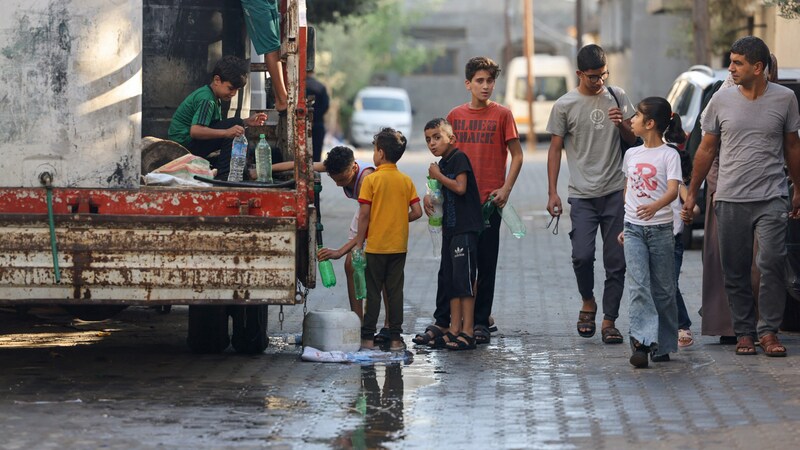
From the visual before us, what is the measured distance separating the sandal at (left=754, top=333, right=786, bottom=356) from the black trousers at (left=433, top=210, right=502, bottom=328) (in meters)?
1.77

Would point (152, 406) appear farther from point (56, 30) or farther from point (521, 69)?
point (521, 69)

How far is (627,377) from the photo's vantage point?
8516 mm

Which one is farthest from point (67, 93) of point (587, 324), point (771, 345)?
point (771, 345)

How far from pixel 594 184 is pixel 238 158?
2.30m

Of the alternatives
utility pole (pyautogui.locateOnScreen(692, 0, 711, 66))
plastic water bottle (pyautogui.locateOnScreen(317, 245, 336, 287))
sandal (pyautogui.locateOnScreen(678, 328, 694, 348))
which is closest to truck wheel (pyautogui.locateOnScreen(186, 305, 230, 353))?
plastic water bottle (pyautogui.locateOnScreen(317, 245, 336, 287))

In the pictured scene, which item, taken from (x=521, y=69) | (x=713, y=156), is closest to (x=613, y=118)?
(x=713, y=156)

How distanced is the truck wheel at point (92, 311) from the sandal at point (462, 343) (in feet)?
6.74

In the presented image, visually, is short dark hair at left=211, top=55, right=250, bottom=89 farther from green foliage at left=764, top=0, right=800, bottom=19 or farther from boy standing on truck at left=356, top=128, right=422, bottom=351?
green foliage at left=764, top=0, right=800, bottom=19

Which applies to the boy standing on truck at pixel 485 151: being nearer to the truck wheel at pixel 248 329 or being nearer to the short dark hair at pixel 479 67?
the short dark hair at pixel 479 67

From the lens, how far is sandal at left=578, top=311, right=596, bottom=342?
9938 millimetres

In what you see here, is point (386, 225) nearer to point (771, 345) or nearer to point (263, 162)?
point (263, 162)

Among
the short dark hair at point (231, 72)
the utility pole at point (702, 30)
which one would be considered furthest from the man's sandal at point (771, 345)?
the utility pole at point (702, 30)

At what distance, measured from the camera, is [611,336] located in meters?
9.76

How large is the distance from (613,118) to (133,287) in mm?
3275
